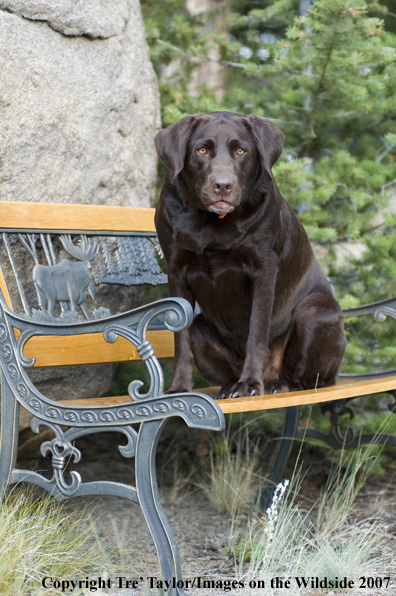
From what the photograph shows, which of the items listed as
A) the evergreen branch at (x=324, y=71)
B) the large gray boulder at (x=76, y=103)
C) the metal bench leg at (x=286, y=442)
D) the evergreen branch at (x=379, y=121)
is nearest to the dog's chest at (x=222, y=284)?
the metal bench leg at (x=286, y=442)

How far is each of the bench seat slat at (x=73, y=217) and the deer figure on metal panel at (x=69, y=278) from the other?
0.30 feet

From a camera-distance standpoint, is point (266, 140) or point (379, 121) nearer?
point (266, 140)

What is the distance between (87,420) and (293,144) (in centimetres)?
262

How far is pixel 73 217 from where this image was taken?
3000 mm

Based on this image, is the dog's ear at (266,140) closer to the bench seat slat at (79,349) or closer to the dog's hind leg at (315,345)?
the dog's hind leg at (315,345)

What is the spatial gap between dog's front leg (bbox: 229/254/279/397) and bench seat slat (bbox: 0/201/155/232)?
36.3 inches

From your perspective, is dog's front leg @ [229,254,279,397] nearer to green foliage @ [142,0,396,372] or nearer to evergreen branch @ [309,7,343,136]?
green foliage @ [142,0,396,372]

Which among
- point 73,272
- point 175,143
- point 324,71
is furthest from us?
point 324,71

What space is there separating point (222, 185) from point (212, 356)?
3.26ft

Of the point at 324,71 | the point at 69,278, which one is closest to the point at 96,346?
the point at 69,278

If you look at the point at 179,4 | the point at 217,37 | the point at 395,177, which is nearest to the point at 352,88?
the point at 395,177

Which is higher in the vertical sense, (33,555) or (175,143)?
(175,143)

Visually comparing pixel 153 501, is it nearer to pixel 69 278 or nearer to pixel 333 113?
pixel 69 278

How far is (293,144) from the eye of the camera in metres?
4.19
